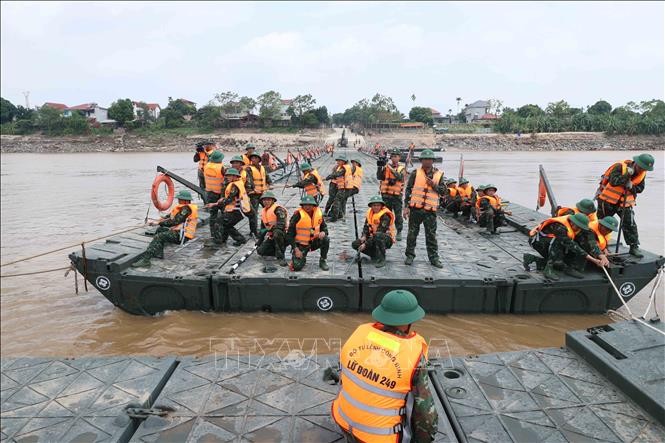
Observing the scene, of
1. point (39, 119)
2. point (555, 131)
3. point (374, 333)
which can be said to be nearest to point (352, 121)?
point (555, 131)

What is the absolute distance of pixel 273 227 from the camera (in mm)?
7387

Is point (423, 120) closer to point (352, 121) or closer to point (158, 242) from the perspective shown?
point (352, 121)

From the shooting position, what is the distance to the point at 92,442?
3045 mm

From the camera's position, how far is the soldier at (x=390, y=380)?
Result: 255cm

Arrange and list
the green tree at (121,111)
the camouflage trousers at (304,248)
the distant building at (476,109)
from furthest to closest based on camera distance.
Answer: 1. the distant building at (476,109)
2. the green tree at (121,111)
3. the camouflage trousers at (304,248)

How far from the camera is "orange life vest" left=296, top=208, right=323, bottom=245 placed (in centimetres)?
691

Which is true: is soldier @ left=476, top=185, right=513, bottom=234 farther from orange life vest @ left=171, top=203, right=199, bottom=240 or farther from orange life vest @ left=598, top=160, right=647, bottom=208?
orange life vest @ left=171, top=203, right=199, bottom=240

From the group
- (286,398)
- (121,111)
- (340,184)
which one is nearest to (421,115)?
(121,111)

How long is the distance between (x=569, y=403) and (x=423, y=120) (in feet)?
282

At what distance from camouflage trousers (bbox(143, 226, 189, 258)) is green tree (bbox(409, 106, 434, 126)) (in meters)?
81.8

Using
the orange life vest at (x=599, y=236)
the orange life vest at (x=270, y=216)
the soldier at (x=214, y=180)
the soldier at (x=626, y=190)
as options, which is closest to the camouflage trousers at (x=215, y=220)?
the soldier at (x=214, y=180)

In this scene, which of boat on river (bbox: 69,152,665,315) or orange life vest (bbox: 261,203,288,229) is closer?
boat on river (bbox: 69,152,665,315)

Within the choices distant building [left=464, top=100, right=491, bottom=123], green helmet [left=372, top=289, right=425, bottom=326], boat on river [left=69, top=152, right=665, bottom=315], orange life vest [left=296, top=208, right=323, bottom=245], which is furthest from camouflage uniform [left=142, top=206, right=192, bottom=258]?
distant building [left=464, top=100, right=491, bottom=123]

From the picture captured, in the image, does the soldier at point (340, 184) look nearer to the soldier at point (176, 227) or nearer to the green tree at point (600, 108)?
the soldier at point (176, 227)
